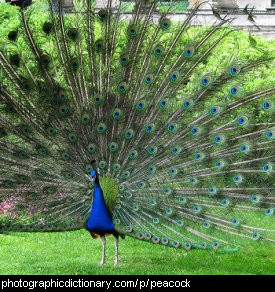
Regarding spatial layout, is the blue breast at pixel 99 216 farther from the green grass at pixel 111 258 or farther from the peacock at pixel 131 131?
the green grass at pixel 111 258

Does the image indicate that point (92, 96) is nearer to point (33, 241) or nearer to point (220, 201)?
point (220, 201)

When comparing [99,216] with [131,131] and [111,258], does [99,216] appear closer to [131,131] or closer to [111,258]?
[131,131]

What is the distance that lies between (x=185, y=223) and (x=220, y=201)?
368 mm

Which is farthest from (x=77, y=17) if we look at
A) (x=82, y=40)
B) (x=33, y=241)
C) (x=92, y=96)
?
(x=33, y=241)

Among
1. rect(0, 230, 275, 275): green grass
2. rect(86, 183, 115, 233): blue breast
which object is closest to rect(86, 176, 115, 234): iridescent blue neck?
rect(86, 183, 115, 233): blue breast

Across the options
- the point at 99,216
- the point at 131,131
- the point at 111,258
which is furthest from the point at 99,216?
the point at 111,258

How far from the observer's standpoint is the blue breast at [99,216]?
6.99 m

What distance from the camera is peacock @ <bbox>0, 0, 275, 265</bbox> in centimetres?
704

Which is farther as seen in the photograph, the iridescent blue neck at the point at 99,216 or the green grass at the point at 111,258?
the green grass at the point at 111,258

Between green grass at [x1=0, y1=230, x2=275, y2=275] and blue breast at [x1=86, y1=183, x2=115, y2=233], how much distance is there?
414mm

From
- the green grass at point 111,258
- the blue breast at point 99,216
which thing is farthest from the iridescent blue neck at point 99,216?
the green grass at point 111,258

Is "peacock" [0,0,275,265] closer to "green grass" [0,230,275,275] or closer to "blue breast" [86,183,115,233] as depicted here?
"blue breast" [86,183,115,233]

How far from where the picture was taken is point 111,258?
26.3 ft

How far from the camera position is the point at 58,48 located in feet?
23.6
